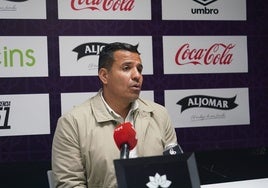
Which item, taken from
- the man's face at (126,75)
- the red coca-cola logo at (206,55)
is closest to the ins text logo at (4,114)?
the man's face at (126,75)

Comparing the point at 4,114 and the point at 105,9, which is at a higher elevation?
the point at 105,9

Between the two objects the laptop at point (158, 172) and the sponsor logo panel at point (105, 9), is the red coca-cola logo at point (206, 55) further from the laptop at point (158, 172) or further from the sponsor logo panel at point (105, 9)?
the laptop at point (158, 172)

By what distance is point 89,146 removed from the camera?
1730 millimetres

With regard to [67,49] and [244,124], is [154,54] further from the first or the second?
[244,124]

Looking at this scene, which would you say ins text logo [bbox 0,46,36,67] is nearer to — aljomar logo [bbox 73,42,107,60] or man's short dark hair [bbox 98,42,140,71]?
aljomar logo [bbox 73,42,107,60]

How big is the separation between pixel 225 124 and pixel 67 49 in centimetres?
131

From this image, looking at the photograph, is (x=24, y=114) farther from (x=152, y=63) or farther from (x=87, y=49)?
(x=152, y=63)

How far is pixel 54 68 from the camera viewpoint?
245 centimetres

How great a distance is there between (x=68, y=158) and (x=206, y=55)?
57.6 inches

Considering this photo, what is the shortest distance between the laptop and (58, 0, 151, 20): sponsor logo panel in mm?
1648

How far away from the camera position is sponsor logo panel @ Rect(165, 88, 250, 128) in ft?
8.70

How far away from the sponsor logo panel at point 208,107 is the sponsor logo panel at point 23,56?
93cm

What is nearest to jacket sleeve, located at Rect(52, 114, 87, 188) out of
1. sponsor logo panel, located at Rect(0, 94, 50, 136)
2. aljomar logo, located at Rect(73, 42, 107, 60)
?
sponsor logo panel, located at Rect(0, 94, 50, 136)

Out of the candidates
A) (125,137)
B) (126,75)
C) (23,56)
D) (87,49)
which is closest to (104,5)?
(87,49)
